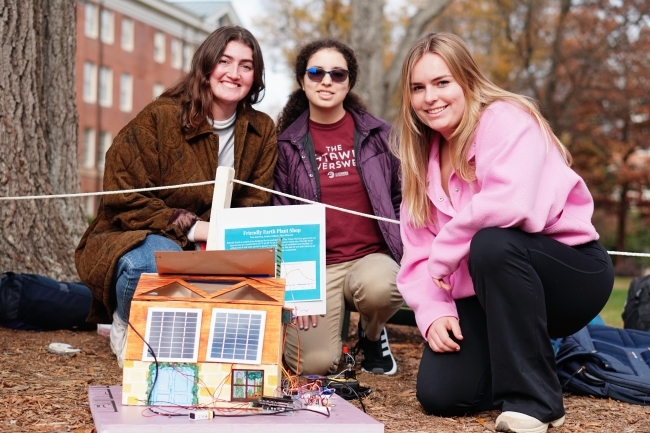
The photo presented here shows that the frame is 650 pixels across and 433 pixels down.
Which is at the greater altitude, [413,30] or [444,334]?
[413,30]

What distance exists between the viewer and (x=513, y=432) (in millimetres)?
3096

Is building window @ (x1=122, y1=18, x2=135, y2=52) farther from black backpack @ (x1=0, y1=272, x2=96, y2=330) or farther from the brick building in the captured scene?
black backpack @ (x1=0, y1=272, x2=96, y2=330)

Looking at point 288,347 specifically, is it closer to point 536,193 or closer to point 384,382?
point 384,382

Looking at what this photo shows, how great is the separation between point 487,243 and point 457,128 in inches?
22.8

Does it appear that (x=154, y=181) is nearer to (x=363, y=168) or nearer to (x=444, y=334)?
(x=363, y=168)

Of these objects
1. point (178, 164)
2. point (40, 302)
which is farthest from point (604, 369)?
point (40, 302)

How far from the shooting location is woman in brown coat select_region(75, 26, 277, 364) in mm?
3975

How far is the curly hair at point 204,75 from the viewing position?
165 inches

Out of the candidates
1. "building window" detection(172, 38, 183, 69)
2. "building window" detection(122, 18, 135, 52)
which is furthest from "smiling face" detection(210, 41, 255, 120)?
"building window" detection(172, 38, 183, 69)

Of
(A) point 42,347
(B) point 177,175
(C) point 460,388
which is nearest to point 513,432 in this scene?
(C) point 460,388

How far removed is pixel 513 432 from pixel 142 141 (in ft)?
7.48

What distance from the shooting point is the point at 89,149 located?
125ft

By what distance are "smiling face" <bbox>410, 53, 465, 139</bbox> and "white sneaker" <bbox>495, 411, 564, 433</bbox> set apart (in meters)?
1.25

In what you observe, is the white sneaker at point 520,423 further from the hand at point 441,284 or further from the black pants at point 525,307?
the hand at point 441,284
